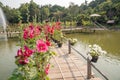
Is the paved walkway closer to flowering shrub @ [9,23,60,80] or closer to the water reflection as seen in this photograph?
flowering shrub @ [9,23,60,80]

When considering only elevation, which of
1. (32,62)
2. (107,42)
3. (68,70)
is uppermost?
(32,62)

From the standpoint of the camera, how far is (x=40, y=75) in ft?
9.87

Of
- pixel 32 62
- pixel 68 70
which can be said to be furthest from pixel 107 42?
pixel 32 62

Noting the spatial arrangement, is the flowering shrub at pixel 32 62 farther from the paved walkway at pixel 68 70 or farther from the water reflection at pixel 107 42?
the water reflection at pixel 107 42

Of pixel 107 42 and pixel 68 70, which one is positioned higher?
pixel 68 70

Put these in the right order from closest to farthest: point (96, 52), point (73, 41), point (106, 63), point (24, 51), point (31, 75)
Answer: point (24, 51), point (31, 75), point (96, 52), point (106, 63), point (73, 41)

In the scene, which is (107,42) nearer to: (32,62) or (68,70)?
(68,70)

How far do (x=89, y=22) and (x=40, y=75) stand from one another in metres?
26.1

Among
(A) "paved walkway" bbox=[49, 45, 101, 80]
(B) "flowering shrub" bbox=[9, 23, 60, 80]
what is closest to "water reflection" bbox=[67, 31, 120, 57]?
(A) "paved walkway" bbox=[49, 45, 101, 80]

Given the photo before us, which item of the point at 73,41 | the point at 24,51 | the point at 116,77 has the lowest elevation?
the point at 116,77

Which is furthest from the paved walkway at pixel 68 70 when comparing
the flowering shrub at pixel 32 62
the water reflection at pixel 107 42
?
the water reflection at pixel 107 42

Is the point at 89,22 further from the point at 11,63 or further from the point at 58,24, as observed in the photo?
the point at 11,63

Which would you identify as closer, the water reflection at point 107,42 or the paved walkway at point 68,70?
the paved walkway at point 68,70

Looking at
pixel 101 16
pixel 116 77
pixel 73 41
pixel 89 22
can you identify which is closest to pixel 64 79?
pixel 116 77
